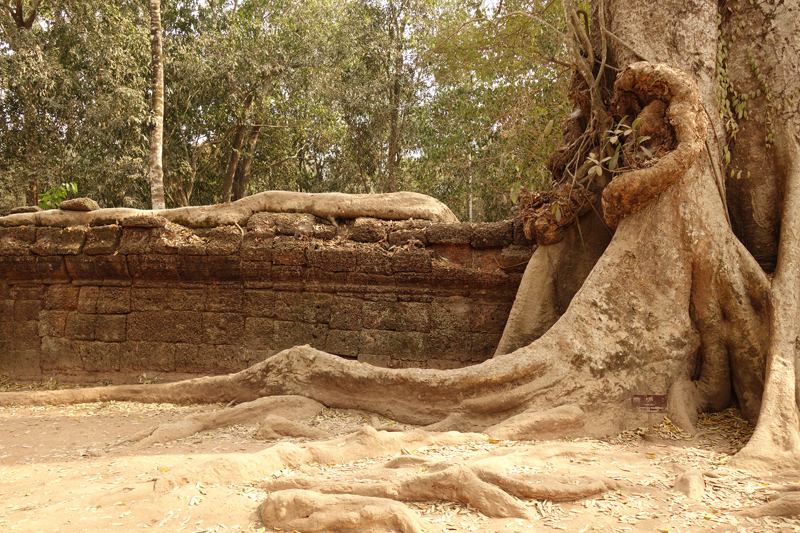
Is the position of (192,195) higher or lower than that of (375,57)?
lower

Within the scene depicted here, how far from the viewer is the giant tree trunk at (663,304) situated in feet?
11.3

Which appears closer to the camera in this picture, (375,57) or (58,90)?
(58,90)

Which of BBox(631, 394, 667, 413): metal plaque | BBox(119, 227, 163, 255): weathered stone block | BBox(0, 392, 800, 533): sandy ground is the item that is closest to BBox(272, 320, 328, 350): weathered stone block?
BBox(0, 392, 800, 533): sandy ground

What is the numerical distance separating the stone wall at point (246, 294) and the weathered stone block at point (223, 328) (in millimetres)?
10

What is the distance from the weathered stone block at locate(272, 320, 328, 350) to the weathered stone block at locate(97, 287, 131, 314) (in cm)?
167

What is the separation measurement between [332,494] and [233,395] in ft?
6.98

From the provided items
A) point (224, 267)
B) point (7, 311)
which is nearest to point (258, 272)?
point (224, 267)

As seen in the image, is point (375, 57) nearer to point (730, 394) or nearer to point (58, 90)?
point (58, 90)

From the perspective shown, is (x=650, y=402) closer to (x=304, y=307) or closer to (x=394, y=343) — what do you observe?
(x=394, y=343)

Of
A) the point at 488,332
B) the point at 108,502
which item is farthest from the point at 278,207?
the point at 108,502

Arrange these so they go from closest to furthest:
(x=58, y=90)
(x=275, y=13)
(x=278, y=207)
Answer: (x=278, y=207) → (x=58, y=90) → (x=275, y=13)

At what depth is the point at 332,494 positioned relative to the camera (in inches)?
92.0

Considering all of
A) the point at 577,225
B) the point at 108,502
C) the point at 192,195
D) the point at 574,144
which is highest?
the point at 192,195

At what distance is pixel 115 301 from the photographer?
5582 millimetres
